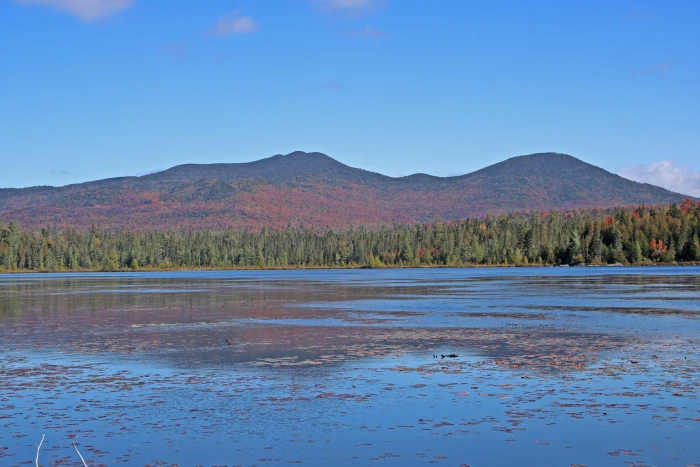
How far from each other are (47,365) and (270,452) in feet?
48.1

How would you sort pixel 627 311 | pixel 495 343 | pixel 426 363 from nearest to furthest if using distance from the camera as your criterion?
pixel 426 363
pixel 495 343
pixel 627 311

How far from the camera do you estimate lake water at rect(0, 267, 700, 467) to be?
16.1 meters

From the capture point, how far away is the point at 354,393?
21859 millimetres

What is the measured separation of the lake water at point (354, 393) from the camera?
16141 millimetres

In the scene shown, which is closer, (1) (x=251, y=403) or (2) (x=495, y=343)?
(1) (x=251, y=403)

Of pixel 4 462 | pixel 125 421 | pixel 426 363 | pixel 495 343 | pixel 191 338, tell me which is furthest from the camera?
pixel 191 338

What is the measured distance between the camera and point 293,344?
33.2 meters

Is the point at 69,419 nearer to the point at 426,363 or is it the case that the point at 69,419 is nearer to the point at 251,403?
the point at 251,403

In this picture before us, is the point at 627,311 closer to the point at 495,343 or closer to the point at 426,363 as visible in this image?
the point at 495,343

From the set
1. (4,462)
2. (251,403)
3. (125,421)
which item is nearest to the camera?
(4,462)

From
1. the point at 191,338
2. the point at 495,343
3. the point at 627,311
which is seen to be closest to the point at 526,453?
the point at 495,343

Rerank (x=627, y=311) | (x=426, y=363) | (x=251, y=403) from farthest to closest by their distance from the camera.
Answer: (x=627, y=311) < (x=426, y=363) < (x=251, y=403)

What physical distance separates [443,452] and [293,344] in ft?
58.2

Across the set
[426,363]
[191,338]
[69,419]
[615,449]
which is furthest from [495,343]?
[69,419]
